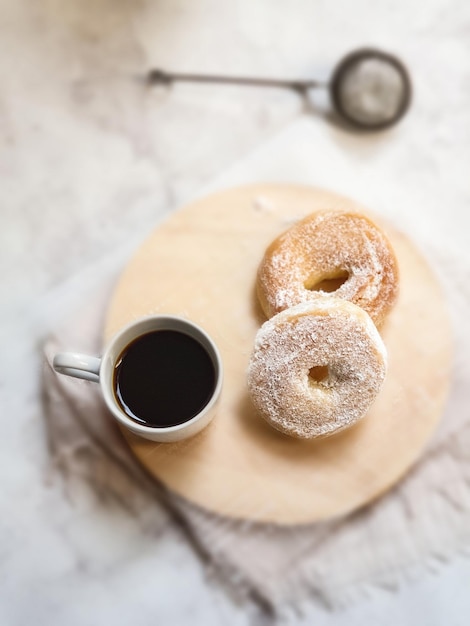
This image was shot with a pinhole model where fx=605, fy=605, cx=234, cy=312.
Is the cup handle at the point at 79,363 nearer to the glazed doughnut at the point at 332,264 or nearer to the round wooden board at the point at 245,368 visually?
the round wooden board at the point at 245,368

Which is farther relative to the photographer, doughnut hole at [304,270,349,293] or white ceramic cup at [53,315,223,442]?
doughnut hole at [304,270,349,293]

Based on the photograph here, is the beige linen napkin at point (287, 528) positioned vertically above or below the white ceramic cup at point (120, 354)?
below

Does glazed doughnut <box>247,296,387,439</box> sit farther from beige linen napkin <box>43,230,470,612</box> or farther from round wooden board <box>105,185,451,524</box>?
beige linen napkin <box>43,230,470,612</box>

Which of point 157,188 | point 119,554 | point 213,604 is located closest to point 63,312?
point 157,188

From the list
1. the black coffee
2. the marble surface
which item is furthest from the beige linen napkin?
the black coffee

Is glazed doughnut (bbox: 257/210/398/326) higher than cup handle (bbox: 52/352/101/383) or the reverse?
higher

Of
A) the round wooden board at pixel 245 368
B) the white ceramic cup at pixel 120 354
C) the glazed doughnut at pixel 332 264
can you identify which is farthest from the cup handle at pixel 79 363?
the glazed doughnut at pixel 332 264

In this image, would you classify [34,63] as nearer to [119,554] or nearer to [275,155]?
[275,155]
